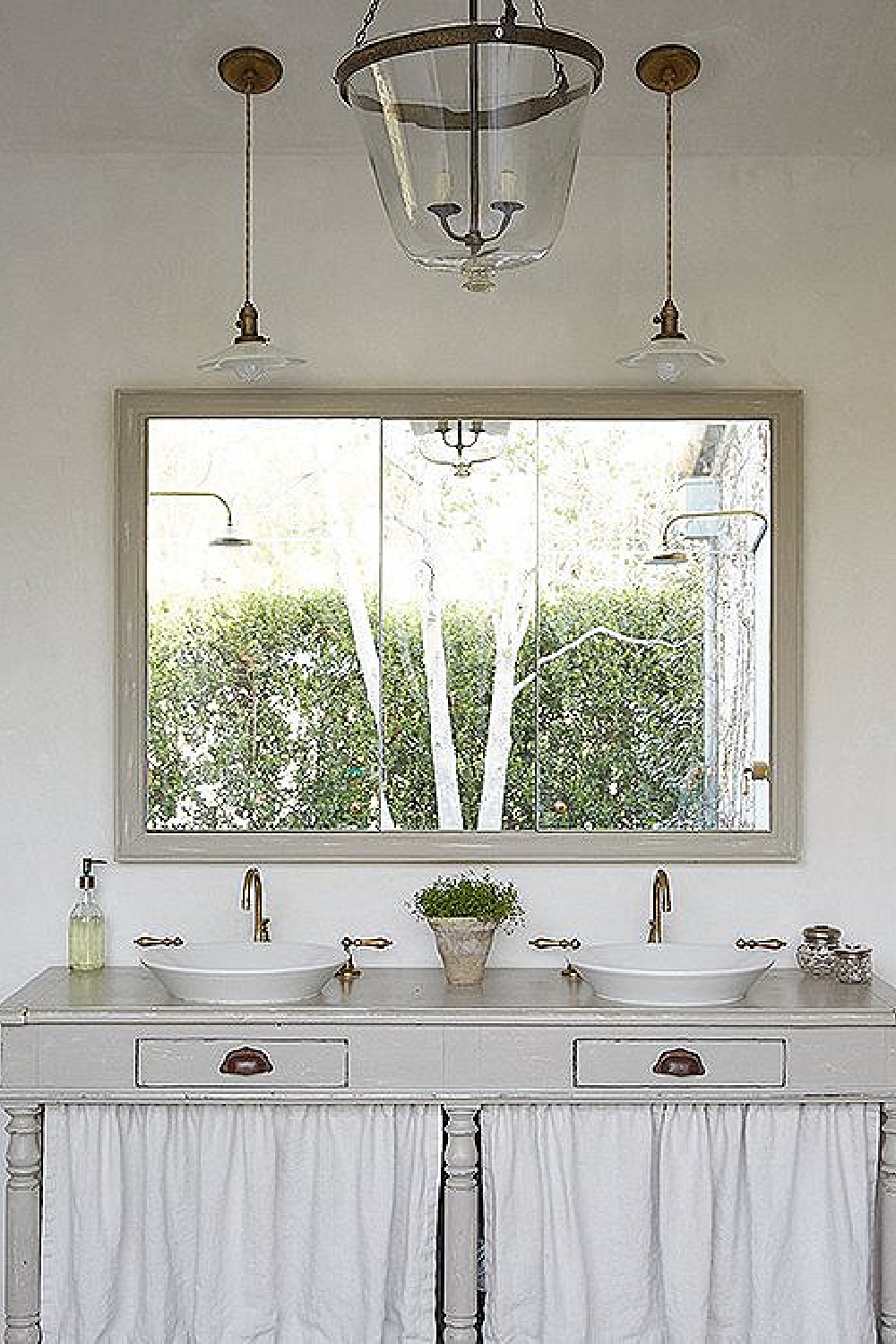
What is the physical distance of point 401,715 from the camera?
363 cm

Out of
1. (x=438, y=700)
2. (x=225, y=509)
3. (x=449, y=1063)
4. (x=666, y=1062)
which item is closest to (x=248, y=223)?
(x=225, y=509)

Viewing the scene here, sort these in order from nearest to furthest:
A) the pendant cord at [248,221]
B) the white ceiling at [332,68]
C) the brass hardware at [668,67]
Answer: the white ceiling at [332,68] → the brass hardware at [668,67] → the pendant cord at [248,221]

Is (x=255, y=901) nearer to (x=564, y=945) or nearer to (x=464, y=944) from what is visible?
(x=464, y=944)

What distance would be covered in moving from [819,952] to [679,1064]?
0.51 metres

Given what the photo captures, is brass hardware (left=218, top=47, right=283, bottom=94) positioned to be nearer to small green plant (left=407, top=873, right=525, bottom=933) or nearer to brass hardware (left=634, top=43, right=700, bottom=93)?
brass hardware (left=634, top=43, right=700, bottom=93)

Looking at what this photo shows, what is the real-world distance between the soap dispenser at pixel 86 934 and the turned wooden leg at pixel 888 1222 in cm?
162

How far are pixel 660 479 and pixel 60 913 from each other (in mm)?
1602

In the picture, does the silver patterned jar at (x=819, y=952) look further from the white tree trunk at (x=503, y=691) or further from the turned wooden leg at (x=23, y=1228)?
the turned wooden leg at (x=23, y=1228)

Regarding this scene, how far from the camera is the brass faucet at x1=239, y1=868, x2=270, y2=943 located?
3494 millimetres

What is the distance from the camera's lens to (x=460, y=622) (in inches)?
143

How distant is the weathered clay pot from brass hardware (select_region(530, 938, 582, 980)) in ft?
0.56

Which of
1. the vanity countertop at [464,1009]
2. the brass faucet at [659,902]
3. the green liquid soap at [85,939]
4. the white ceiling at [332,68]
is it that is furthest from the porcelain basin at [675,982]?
the white ceiling at [332,68]

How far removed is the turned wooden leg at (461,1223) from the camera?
10.3 feet

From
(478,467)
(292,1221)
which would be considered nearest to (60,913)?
(292,1221)
